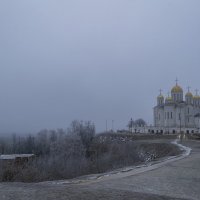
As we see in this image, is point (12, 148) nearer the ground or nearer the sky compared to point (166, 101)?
nearer the ground

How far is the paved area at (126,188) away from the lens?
10617 millimetres

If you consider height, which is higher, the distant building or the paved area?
the distant building

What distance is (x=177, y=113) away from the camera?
4090 inches

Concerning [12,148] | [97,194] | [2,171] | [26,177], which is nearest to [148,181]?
[97,194]

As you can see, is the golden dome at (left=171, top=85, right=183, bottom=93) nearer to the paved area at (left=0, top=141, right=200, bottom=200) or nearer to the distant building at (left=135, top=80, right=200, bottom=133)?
the distant building at (left=135, top=80, right=200, bottom=133)

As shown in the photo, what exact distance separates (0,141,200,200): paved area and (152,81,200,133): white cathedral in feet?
272

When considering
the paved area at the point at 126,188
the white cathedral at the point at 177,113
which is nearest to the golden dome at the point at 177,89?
the white cathedral at the point at 177,113

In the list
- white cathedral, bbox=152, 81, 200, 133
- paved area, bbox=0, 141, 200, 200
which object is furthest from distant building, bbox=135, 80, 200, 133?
paved area, bbox=0, 141, 200, 200

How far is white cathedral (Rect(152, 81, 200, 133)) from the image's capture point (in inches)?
4077

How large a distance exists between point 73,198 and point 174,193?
4086 millimetres

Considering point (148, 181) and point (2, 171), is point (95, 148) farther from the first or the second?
point (148, 181)

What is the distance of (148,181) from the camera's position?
15633mm

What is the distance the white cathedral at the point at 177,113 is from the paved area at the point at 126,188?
82758mm

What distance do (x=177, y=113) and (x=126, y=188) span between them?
302ft
